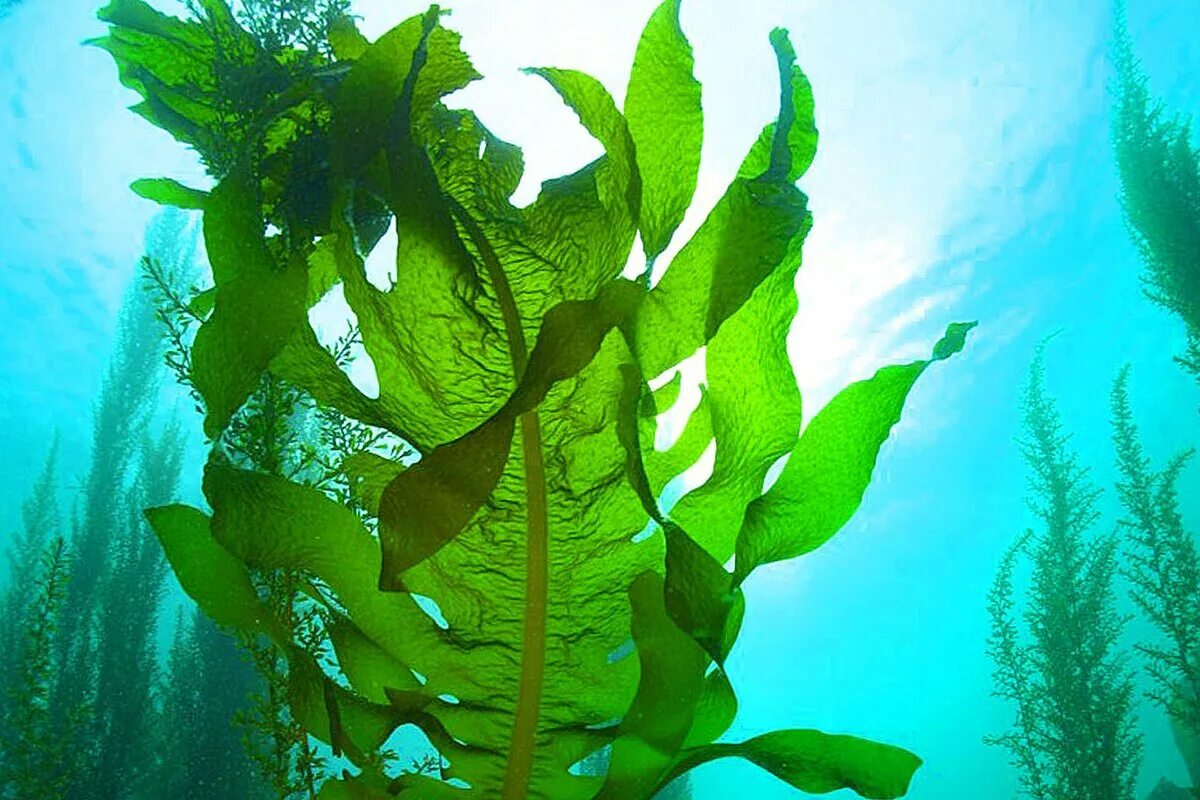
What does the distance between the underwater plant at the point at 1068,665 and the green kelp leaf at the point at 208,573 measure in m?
7.44

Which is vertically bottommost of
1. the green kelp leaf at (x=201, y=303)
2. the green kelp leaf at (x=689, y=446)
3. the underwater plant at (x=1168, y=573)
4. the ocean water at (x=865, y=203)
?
the green kelp leaf at (x=689, y=446)

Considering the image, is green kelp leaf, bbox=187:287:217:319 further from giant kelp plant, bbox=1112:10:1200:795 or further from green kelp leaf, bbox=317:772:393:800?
giant kelp plant, bbox=1112:10:1200:795

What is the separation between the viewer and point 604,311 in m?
0.80

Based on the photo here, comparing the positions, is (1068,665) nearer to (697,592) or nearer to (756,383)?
(756,383)

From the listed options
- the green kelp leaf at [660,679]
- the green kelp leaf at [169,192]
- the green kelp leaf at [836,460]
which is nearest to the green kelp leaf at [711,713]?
the green kelp leaf at [660,679]

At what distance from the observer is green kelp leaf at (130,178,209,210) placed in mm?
1499

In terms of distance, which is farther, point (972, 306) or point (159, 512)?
point (972, 306)

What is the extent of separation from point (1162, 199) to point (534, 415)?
9.21 m

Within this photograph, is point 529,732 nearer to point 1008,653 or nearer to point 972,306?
point 1008,653

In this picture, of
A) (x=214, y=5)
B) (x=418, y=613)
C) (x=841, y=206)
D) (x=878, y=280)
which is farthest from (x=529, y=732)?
(x=878, y=280)

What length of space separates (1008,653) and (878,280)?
49.4 ft

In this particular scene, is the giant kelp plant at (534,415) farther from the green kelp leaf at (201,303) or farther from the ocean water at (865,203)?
the ocean water at (865,203)

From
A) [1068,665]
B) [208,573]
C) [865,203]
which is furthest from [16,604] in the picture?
[865,203]

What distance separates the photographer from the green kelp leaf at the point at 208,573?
103cm
